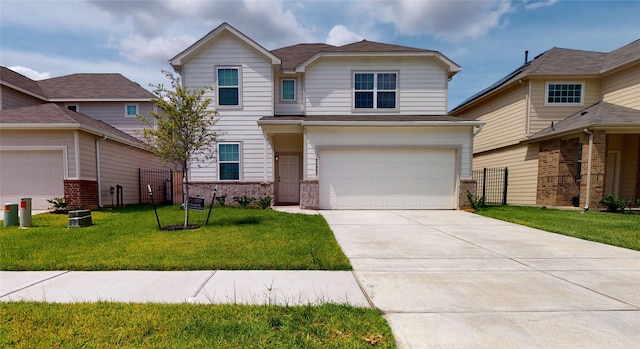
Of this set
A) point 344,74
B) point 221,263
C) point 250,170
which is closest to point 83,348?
point 221,263

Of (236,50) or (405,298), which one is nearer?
(405,298)

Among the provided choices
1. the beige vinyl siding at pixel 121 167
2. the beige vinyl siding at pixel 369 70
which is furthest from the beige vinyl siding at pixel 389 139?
the beige vinyl siding at pixel 121 167

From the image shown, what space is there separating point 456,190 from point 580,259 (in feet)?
20.2

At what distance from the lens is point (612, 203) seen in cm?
1016

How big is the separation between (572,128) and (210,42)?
14.6 m

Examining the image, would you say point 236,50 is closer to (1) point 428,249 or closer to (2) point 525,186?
(1) point 428,249

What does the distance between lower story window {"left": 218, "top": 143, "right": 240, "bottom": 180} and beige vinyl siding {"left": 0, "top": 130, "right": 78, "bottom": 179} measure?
4819 mm

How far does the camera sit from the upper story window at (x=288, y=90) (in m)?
12.5

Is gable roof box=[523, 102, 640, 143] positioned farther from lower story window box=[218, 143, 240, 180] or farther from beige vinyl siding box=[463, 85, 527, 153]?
lower story window box=[218, 143, 240, 180]

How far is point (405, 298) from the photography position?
3119 millimetres

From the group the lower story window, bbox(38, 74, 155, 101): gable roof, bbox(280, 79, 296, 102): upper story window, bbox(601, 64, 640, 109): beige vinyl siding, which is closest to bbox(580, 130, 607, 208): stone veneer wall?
bbox(601, 64, 640, 109): beige vinyl siding

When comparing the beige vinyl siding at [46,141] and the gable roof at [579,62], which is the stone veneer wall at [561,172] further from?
the beige vinyl siding at [46,141]

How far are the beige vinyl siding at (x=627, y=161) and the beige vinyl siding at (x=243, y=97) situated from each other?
609 inches

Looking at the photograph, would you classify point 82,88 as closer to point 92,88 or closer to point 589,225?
point 92,88
